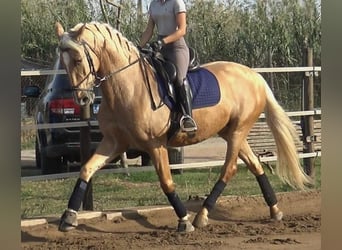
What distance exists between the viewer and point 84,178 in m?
5.04

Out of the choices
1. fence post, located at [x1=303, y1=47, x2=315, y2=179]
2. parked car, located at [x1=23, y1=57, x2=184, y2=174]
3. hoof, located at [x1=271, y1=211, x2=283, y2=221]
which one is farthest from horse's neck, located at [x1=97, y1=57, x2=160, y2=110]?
fence post, located at [x1=303, y1=47, x2=315, y2=179]

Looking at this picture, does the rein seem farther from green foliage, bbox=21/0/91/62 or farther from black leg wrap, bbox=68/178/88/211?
black leg wrap, bbox=68/178/88/211

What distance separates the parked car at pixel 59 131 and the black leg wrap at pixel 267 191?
0.66 m

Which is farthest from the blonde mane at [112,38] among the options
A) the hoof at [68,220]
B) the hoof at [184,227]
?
the hoof at [184,227]

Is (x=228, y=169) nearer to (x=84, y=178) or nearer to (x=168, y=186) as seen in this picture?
(x=168, y=186)

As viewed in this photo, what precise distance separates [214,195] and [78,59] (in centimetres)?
157

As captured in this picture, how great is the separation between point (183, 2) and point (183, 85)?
1.89 ft

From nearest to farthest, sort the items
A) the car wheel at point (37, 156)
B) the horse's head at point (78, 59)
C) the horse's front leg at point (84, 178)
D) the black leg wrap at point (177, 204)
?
the horse's head at point (78, 59), the horse's front leg at point (84, 178), the car wheel at point (37, 156), the black leg wrap at point (177, 204)

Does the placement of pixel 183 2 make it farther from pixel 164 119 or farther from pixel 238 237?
pixel 238 237

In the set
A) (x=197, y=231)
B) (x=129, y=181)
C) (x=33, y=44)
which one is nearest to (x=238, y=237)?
(x=197, y=231)

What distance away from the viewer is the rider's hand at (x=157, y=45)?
195 inches

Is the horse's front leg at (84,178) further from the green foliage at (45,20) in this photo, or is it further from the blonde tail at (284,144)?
the blonde tail at (284,144)

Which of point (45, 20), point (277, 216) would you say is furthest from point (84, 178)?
point (277, 216)
